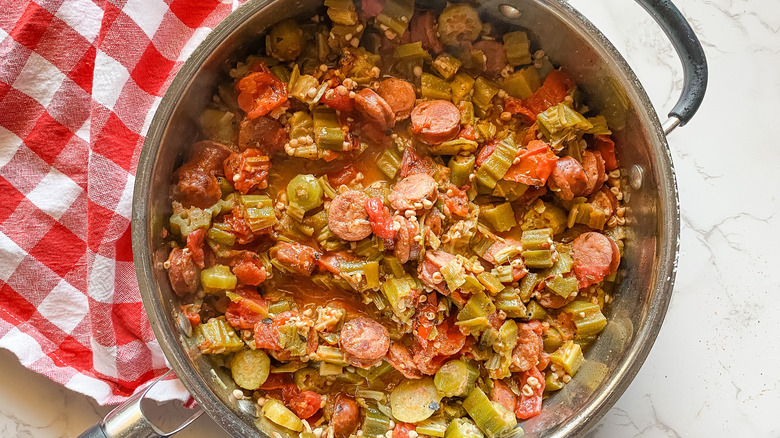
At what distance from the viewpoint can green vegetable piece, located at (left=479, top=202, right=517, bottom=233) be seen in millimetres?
2801

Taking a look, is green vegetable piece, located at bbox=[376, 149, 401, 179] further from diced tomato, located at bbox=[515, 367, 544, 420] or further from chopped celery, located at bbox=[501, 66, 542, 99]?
diced tomato, located at bbox=[515, 367, 544, 420]

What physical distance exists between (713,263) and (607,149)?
0.83 meters

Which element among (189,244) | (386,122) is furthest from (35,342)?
(386,122)

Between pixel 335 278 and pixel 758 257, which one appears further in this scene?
pixel 758 257

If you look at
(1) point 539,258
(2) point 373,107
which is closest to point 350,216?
(2) point 373,107

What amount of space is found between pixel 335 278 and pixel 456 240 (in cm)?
56

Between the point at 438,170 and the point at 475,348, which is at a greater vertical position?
the point at 438,170

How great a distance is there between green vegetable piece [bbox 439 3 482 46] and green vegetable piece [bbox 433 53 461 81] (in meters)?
0.09

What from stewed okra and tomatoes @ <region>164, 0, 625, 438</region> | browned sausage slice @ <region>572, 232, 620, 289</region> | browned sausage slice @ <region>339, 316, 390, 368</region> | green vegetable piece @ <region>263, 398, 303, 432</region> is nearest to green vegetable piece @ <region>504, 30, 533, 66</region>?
stewed okra and tomatoes @ <region>164, 0, 625, 438</region>

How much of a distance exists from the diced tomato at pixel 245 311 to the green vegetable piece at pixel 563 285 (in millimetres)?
1261

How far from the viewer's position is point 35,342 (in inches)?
113

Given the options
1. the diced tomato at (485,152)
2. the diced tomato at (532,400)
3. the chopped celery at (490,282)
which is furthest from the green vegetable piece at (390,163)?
the diced tomato at (532,400)

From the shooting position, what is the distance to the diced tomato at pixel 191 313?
2.66 m

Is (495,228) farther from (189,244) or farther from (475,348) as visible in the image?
(189,244)
